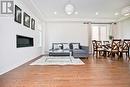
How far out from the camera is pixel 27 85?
296 cm

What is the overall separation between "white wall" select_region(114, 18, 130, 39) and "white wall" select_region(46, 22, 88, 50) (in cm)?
236

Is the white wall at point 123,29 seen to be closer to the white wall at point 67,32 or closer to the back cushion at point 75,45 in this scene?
the white wall at point 67,32

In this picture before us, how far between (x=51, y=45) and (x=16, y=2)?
6.06 meters

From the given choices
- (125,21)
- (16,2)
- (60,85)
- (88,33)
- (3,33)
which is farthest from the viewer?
(88,33)

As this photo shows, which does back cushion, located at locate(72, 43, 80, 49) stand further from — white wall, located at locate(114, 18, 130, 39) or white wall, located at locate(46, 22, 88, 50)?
white wall, located at locate(114, 18, 130, 39)

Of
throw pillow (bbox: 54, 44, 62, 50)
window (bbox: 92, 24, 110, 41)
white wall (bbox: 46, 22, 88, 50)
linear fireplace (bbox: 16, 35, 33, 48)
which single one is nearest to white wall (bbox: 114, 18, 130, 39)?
window (bbox: 92, 24, 110, 41)

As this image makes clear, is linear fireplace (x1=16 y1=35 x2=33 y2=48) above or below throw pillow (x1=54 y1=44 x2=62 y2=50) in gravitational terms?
above

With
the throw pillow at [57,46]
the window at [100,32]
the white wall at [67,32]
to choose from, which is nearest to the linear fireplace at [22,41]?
the throw pillow at [57,46]

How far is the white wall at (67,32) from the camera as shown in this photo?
Result: 10875mm

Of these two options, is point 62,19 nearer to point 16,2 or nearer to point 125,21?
point 125,21

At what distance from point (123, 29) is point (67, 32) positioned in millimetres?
3828

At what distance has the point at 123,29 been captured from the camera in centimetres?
1033

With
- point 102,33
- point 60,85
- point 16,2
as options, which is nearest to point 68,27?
point 102,33

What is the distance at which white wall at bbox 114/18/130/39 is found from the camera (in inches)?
383
